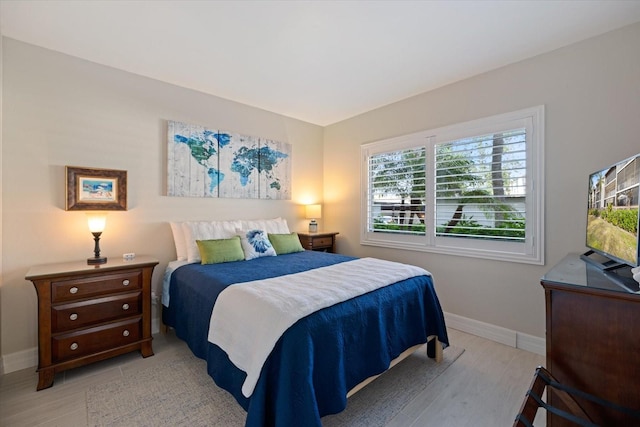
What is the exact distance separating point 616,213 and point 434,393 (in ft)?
5.17

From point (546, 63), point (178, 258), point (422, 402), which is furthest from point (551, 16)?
point (178, 258)

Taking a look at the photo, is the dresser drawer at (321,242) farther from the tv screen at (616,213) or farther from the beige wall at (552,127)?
the tv screen at (616,213)

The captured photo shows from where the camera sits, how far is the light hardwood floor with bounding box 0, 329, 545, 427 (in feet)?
5.67

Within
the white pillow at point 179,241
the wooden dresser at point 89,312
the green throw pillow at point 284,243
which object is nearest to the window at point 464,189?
the green throw pillow at point 284,243

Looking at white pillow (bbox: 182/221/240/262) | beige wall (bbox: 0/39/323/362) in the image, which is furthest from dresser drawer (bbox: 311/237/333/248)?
beige wall (bbox: 0/39/323/362)

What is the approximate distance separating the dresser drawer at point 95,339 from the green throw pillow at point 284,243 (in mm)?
1467

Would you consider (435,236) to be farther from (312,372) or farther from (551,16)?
(312,372)

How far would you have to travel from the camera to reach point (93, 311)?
87.8 inches

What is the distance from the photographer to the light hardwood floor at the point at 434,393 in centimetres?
173

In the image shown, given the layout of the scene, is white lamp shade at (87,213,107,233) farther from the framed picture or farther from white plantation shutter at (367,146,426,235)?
white plantation shutter at (367,146,426,235)

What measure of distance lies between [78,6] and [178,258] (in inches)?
85.2

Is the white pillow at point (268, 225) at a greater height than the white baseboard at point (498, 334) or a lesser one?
greater

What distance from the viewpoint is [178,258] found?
9.77 feet

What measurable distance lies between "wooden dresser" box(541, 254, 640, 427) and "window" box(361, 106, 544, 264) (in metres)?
1.42
